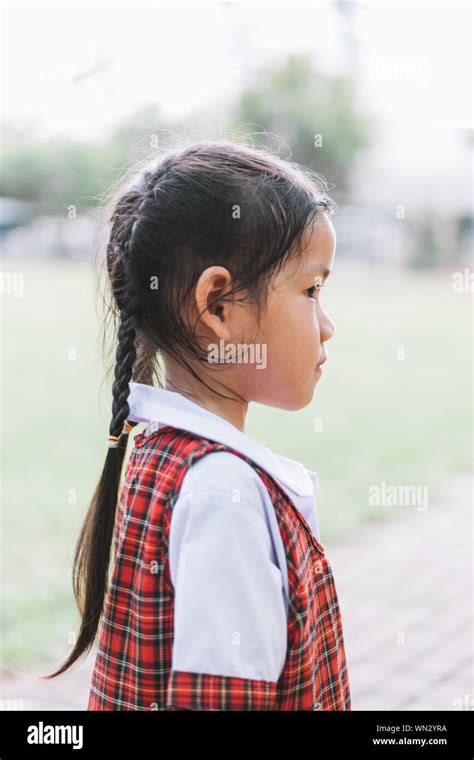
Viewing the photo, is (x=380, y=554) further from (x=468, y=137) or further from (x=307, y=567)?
(x=468, y=137)

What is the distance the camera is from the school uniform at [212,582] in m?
0.96

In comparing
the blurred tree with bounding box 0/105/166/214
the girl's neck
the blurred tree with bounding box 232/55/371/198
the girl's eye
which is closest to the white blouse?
the girl's neck

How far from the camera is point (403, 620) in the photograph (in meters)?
3.00

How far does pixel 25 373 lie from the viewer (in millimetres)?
8070

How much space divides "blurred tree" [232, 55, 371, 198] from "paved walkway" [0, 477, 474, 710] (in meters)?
19.0

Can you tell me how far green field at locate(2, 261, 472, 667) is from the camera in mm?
3332

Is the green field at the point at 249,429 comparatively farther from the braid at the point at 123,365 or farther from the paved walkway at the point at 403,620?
the braid at the point at 123,365

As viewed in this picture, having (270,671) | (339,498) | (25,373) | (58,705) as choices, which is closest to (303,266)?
(270,671)

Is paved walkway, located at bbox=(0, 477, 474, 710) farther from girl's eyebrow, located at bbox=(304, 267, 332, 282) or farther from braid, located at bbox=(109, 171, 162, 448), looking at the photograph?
girl's eyebrow, located at bbox=(304, 267, 332, 282)

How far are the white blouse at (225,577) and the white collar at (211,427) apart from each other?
54mm

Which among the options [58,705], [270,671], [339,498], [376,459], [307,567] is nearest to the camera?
[270,671]

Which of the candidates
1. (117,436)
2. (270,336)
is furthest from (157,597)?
(270,336)

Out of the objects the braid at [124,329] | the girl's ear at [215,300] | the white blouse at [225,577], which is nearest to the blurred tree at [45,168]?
the braid at [124,329]
